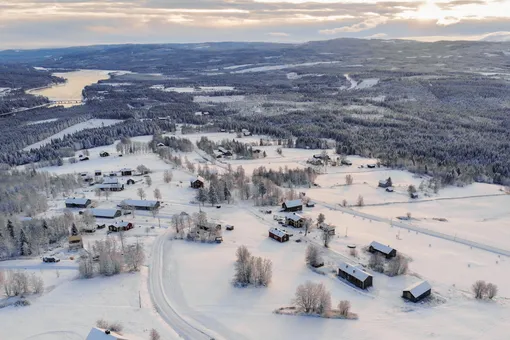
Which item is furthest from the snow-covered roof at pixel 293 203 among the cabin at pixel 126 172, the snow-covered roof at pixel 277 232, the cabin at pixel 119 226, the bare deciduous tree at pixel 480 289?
the cabin at pixel 126 172

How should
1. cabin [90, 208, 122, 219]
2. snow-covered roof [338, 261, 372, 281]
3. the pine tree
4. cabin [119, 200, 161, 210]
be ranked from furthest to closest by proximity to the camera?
cabin [119, 200, 161, 210]
cabin [90, 208, 122, 219]
the pine tree
snow-covered roof [338, 261, 372, 281]

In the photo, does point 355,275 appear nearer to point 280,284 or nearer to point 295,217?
point 280,284

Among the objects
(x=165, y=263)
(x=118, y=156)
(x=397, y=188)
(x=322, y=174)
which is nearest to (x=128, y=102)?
(x=118, y=156)

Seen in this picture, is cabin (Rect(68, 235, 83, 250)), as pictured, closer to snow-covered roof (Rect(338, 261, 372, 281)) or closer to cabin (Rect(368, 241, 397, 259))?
snow-covered roof (Rect(338, 261, 372, 281))

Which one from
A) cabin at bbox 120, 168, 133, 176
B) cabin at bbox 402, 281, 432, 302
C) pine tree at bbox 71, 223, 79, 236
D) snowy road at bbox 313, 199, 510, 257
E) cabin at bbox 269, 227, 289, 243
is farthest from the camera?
cabin at bbox 120, 168, 133, 176

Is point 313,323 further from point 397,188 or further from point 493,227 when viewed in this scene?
point 397,188

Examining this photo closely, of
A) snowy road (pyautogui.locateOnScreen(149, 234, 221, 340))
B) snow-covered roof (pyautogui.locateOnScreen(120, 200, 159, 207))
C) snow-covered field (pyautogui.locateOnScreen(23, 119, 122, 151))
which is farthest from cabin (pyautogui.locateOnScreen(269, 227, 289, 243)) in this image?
snow-covered field (pyautogui.locateOnScreen(23, 119, 122, 151))
